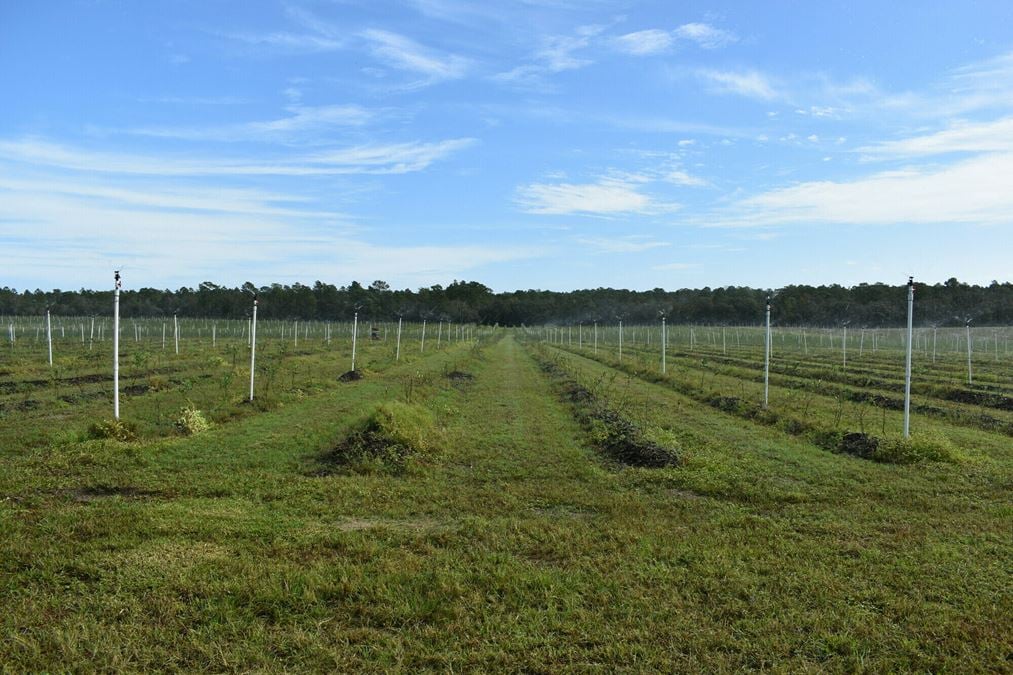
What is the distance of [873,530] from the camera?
7.30m

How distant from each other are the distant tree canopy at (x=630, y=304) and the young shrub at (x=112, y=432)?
2274 inches

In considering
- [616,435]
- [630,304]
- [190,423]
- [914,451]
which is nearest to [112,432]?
[190,423]

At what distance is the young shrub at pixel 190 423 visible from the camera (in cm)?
1277

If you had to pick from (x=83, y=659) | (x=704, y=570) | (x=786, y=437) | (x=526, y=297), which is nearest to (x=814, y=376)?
(x=786, y=437)

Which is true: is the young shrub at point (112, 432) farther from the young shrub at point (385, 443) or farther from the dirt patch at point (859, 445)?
the dirt patch at point (859, 445)

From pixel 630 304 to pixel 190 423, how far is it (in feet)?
375

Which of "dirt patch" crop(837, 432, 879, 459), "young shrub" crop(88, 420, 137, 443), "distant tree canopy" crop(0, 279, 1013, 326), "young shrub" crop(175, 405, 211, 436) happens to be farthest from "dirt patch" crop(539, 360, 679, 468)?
"distant tree canopy" crop(0, 279, 1013, 326)

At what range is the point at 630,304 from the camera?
404 feet

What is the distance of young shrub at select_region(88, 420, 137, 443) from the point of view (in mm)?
11602

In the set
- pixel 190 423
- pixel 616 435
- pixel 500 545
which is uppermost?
pixel 190 423

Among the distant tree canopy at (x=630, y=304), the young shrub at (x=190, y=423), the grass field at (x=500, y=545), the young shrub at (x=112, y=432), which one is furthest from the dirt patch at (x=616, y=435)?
the distant tree canopy at (x=630, y=304)

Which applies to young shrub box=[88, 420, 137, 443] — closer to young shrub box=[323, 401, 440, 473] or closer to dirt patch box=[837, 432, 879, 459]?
young shrub box=[323, 401, 440, 473]

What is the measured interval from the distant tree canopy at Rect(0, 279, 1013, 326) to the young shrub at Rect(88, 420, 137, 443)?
57.8 metres

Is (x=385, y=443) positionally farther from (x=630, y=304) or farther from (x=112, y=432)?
(x=630, y=304)
